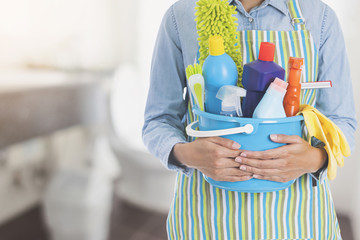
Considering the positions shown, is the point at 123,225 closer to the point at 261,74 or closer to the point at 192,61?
the point at 192,61

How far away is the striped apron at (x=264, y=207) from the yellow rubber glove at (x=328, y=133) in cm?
10

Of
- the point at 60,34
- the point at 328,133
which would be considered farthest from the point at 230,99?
the point at 60,34

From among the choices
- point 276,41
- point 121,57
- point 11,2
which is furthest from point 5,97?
point 276,41

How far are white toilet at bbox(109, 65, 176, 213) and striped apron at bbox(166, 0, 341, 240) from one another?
2.65ft

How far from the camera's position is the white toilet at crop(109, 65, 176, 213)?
1407 millimetres

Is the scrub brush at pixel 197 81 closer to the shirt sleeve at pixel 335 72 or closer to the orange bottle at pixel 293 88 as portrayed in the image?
the orange bottle at pixel 293 88

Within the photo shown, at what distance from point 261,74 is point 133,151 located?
3.55 feet

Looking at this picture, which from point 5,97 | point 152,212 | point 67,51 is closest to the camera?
point 5,97

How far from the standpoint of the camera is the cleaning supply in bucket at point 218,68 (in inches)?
17.1

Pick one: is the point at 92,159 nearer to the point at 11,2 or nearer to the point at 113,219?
the point at 113,219

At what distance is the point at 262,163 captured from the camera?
1.49ft

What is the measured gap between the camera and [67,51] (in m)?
1.30

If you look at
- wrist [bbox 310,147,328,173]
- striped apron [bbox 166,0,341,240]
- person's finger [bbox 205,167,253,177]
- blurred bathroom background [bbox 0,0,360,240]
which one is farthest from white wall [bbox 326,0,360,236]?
person's finger [bbox 205,167,253,177]

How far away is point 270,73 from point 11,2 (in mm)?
1073
